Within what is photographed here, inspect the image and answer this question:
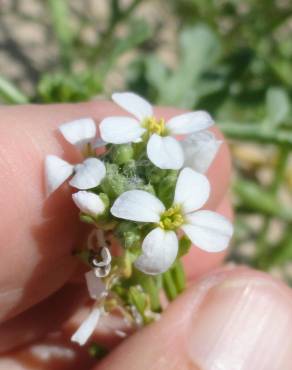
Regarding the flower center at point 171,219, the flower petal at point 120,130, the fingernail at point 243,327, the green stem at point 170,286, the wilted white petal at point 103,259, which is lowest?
the fingernail at point 243,327

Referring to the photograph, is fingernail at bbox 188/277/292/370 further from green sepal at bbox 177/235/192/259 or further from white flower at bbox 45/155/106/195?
white flower at bbox 45/155/106/195

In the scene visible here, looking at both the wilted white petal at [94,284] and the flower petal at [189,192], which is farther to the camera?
the wilted white petal at [94,284]

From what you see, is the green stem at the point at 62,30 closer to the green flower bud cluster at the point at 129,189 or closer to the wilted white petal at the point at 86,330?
the green flower bud cluster at the point at 129,189

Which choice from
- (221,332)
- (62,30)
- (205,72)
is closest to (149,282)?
(221,332)

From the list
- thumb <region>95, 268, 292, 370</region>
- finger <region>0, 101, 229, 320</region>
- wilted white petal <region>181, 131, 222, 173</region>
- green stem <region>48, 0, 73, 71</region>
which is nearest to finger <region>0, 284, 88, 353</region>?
finger <region>0, 101, 229, 320</region>

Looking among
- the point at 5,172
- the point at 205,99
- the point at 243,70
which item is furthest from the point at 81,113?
the point at 243,70

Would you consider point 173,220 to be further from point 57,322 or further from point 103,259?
point 57,322

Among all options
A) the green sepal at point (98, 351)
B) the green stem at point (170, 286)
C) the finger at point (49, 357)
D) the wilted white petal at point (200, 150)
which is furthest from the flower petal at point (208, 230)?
the finger at point (49, 357)
